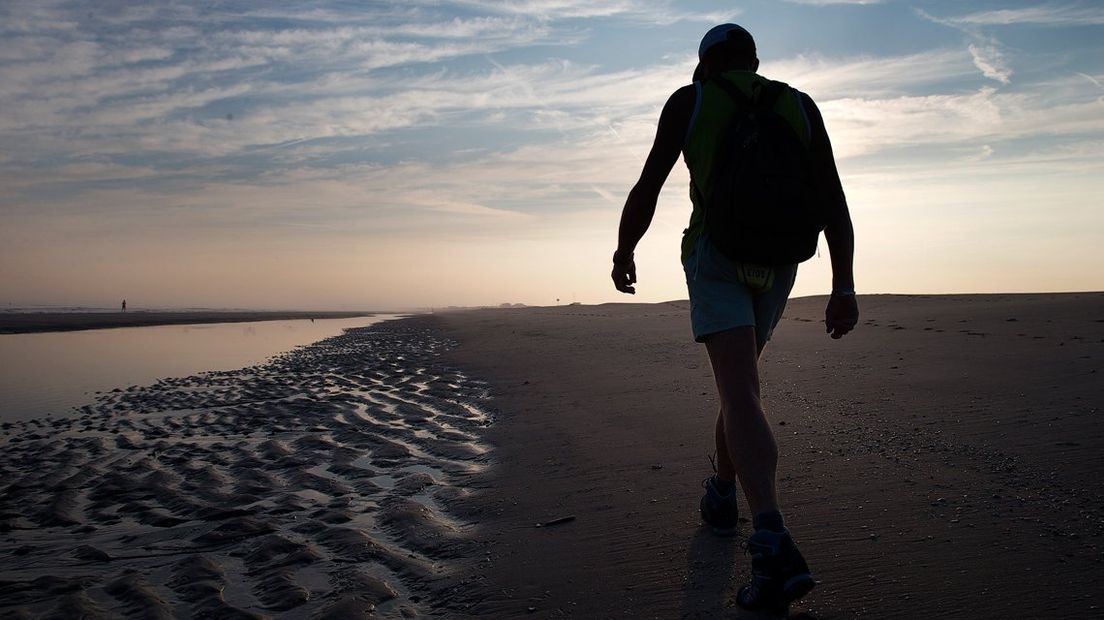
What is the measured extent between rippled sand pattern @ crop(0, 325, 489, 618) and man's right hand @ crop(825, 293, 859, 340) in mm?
1908

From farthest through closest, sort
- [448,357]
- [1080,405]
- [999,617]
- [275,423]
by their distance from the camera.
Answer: [448,357] → [275,423] → [1080,405] → [999,617]

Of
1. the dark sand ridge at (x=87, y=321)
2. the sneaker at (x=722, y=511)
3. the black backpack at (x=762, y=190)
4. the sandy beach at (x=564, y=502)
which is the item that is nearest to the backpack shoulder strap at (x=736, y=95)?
the black backpack at (x=762, y=190)

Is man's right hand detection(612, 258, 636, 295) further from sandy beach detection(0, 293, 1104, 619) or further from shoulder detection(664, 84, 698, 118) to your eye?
sandy beach detection(0, 293, 1104, 619)

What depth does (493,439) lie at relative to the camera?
5.90m

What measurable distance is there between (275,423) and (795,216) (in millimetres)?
5988

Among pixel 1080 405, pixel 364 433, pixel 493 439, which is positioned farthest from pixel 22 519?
pixel 1080 405

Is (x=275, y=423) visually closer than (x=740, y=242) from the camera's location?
No

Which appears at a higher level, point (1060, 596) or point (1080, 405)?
point (1080, 405)

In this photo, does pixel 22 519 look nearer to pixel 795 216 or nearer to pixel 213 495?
pixel 213 495

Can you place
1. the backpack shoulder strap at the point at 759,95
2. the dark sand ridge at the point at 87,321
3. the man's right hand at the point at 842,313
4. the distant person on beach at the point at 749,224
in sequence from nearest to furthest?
the distant person on beach at the point at 749,224 → the backpack shoulder strap at the point at 759,95 → the man's right hand at the point at 842,313 → the dark sand ridge at the point at 87,321

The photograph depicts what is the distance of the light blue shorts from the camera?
2678 millimetres

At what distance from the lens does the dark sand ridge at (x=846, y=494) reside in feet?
8.45

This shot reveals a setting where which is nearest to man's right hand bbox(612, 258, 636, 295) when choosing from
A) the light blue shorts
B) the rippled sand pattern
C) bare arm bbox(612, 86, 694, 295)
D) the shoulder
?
bare arm bbox(612, 86, 694, 295)

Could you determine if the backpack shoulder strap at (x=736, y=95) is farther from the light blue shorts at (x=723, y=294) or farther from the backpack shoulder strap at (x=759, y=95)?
the light blue shorts at (x=723, y=294)
